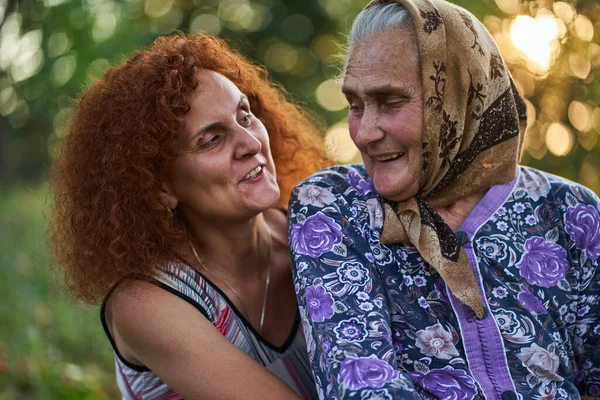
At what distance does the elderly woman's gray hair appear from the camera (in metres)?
2.44

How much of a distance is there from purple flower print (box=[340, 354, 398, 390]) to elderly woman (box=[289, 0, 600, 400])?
0.06 ft

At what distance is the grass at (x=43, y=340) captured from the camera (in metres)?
4.40

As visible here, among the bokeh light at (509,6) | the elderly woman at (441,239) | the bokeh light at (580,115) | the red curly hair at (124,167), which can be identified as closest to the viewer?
the elderly woman at (441,239)

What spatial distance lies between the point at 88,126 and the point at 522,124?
1.71m

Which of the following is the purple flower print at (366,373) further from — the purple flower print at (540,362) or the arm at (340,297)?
the purple flower print at (540,362)

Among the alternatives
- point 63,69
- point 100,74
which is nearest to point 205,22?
point 63,69

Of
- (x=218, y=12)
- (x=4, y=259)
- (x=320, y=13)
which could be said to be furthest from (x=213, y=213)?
(x=320, y=13)

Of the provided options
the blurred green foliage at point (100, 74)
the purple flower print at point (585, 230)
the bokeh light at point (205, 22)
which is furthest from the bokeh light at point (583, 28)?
the bokeh light at point (205, 22)

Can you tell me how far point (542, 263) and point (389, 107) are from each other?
767 mm

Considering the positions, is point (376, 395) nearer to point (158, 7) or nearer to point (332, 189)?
point (332, 189)

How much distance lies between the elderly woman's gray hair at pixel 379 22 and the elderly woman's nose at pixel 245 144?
0.55 m

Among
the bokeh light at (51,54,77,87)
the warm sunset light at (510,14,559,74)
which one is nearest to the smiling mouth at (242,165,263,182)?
the warm sunset light at (510,14,559,74)

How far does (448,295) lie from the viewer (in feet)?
8.22

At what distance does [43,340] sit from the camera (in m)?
5.02
